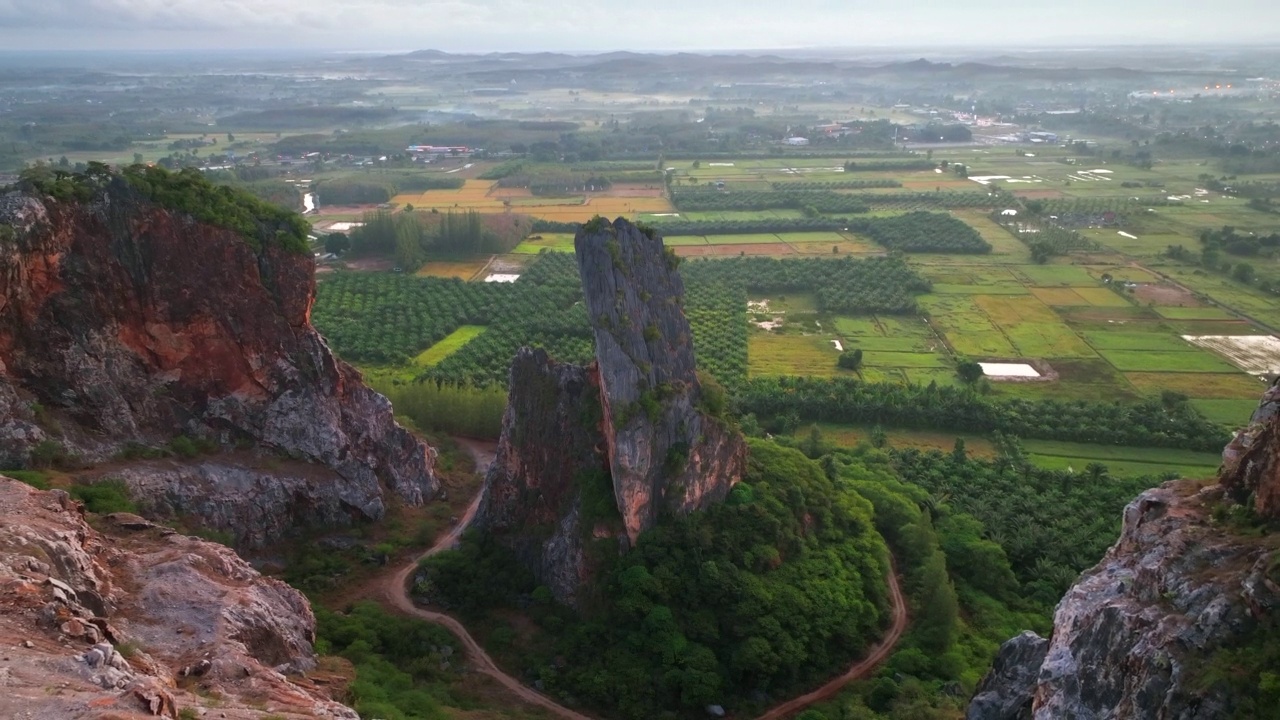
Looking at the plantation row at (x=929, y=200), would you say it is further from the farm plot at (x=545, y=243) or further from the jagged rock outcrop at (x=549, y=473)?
the jagged rock outcrop at (x=549, y=473)

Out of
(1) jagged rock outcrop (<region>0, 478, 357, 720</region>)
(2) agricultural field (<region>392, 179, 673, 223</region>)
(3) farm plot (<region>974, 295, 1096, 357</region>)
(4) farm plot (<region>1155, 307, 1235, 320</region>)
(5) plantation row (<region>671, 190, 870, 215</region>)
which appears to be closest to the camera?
(1) jagged rock outcrop (<region>0, 478, 357, 720</region>)

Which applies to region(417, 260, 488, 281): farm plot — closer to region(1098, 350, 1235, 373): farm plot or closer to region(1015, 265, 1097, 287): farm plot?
region(1015, 265, 1097, 287): farm plot

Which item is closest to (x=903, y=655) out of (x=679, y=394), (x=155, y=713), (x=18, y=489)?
(x=679, y=394)

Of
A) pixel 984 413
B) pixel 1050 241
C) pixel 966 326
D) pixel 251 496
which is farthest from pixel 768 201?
pixel 251 496

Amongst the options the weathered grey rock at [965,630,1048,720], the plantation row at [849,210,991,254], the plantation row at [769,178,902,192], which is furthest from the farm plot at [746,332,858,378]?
the plantation row at [769,178,902,192]

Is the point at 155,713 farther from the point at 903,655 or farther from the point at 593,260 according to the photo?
the point at 903,655

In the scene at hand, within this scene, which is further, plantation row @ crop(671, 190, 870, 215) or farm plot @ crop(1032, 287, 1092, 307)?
plantation row @ crop(671, 190, 870, 215)

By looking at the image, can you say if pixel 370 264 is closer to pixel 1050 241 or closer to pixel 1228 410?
pixel 1050 241

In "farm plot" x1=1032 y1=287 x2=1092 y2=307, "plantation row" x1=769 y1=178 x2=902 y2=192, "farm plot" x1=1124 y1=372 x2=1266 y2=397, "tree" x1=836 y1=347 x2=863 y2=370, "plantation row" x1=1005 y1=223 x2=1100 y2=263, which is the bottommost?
"farm plot" x1=1124 y1=372 x2=1266 y2=397
